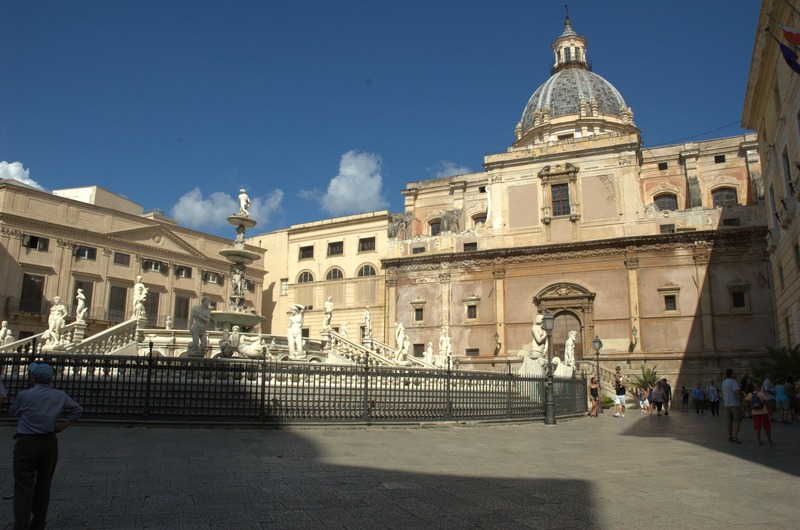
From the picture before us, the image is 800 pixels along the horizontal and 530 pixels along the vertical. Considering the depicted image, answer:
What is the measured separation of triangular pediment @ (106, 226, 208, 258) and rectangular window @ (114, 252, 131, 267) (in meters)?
0.94

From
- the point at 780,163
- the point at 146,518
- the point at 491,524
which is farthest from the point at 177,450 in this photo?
the point at 780,163

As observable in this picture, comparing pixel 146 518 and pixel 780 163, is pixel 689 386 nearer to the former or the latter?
pixel 780 163

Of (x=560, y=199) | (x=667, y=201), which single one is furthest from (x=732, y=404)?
(x=667, y=201)

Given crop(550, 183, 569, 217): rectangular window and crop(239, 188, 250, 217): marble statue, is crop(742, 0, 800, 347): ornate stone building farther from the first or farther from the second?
crop(239, 188, 250, 217): marble statue

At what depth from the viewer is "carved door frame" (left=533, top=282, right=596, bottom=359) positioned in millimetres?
36000

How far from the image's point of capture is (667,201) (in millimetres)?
39750

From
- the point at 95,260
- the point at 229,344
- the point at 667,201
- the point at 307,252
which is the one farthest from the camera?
the point at 307,252

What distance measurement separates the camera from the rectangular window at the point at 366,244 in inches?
1800

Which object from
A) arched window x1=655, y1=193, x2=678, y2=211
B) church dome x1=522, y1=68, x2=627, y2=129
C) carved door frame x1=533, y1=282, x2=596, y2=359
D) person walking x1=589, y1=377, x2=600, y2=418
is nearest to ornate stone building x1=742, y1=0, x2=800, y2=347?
person walking x1=589, y1=377, x2=600, y2=418

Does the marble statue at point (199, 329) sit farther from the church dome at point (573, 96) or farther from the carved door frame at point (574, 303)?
the church dome at point (573, 96)

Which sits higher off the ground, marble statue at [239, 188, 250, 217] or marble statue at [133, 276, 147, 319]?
marble statue at [239, 188, 250, 217]

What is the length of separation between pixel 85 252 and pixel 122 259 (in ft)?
8.05

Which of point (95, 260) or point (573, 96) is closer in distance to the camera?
point (95, 260)

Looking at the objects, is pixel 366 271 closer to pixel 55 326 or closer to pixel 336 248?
pixel 336 248
